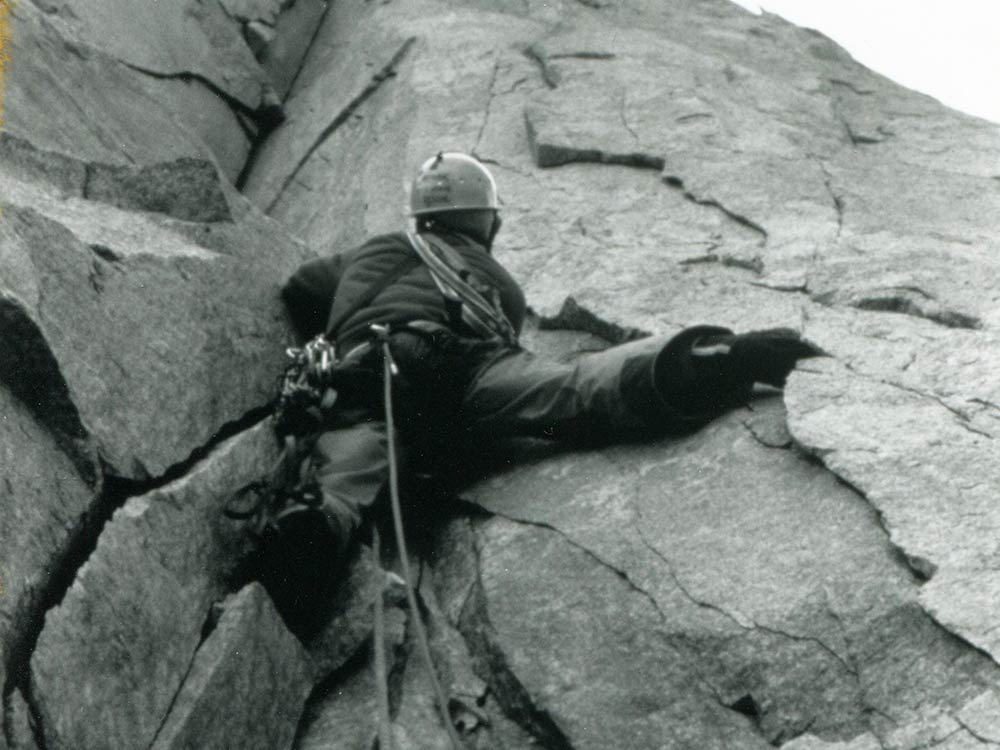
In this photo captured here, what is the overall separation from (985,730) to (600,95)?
566 centimetres

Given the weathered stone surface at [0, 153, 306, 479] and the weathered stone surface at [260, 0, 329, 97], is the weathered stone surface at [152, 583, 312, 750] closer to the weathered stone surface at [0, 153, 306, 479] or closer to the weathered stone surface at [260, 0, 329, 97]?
the weathered stone surface at [0, 153, 306, 479]

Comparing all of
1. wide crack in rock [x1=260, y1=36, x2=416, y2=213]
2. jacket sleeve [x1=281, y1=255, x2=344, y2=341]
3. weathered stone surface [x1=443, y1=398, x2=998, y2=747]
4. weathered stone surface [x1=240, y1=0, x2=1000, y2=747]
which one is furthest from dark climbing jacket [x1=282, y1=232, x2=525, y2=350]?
wide crack in rock [x1=260, y1=36, x2=416, y2=213]

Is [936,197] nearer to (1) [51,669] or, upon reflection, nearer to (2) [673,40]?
(2) [673,40]

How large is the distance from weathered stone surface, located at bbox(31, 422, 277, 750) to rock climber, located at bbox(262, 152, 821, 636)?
0.25 meters

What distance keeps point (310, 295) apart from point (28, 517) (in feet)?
7.39

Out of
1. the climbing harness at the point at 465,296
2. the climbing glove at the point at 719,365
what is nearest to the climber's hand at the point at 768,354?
the climbing glove at the point at 719,365

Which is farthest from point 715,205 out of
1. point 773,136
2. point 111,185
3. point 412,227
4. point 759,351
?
point 111,185

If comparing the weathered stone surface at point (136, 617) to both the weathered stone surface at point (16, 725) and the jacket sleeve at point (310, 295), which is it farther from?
the jacket sleeve at point (310, 295)

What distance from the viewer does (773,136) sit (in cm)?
832

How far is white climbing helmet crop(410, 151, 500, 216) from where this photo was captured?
6.45m

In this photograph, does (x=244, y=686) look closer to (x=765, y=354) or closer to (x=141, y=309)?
(x=141, y=309)

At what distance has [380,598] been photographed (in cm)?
450

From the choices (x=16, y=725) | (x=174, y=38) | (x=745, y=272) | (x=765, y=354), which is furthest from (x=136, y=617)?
(x=174, y=38)

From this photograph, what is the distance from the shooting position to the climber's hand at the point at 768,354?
17.3 ft
